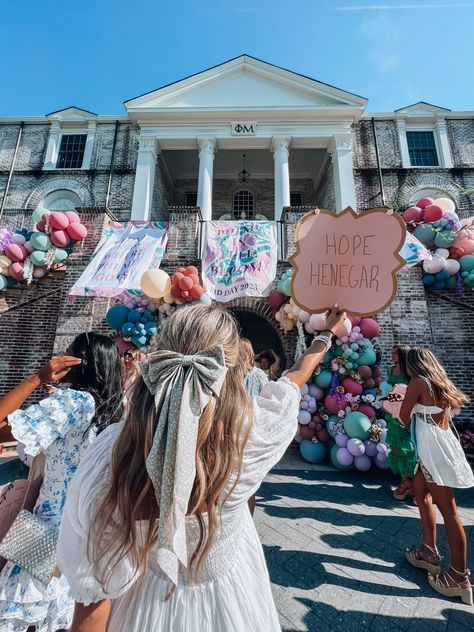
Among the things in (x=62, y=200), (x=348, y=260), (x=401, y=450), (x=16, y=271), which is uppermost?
(x=62, y=200)

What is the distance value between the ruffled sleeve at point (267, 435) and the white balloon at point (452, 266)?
253 inches

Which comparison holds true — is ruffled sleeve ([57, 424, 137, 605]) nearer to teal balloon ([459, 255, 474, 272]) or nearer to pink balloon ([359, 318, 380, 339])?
pink balloon ([359, 318, 380, 339])

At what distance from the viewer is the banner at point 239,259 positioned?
6.23m

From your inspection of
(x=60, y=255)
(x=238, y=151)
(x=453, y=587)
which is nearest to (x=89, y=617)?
(x=453, y=587)

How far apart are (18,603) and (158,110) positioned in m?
14.5

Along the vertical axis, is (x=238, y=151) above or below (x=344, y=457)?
above

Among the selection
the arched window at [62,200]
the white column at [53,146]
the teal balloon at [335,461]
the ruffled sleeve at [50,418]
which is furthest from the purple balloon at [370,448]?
the white column at [53,146]

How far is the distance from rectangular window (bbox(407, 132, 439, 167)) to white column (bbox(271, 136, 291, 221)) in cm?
565

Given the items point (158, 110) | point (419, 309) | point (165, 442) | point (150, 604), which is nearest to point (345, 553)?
point (150, 604)

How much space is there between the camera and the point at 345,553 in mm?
2807

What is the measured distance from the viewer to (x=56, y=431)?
63.0 inches

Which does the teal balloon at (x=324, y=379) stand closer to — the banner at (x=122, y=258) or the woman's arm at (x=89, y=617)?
the banner at (x=122, y=258)

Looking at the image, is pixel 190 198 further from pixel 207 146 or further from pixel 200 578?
pixel 200 578

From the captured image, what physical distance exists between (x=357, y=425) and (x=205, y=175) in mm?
10349
